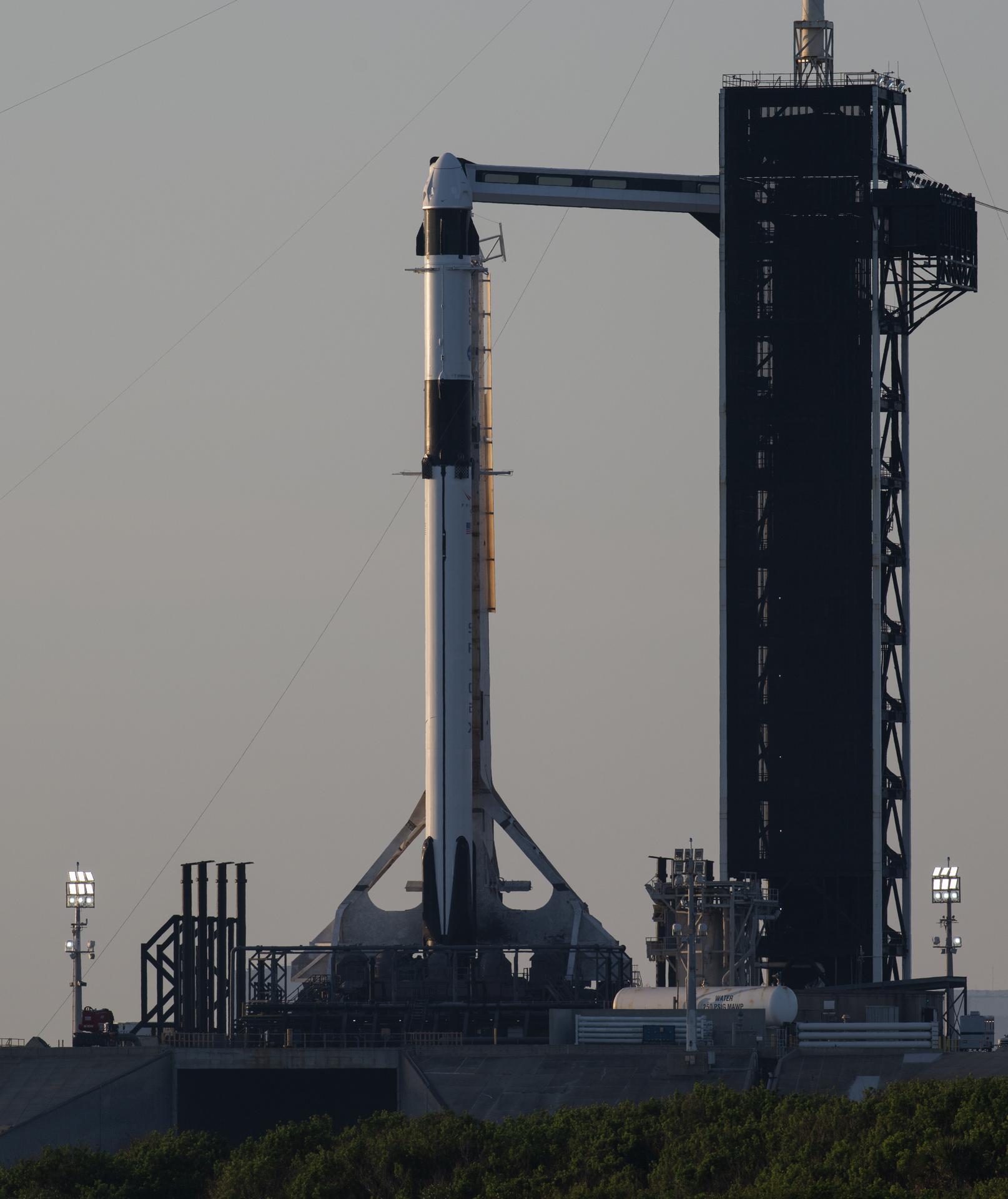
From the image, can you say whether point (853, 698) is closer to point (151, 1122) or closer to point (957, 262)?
point (957, 262)

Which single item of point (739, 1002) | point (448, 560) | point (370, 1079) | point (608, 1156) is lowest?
point (608, 1156)

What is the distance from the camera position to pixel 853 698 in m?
111

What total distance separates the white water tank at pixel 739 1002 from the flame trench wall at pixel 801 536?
40.0ft

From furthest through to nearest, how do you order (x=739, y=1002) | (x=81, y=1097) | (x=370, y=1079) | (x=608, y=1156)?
(x=370, y=1079), (x=739, y=1002), (x=81, y=1097), (x=608, y=1156)

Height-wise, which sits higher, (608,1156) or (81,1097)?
(81,1097)

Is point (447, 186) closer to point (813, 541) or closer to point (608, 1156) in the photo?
point (813, 541)

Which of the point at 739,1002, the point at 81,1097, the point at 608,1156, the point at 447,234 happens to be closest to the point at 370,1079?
the point at 81,1097

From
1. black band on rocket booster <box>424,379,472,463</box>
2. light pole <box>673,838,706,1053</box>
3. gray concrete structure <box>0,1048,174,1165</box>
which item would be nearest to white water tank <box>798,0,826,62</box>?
black band on rocket booster <box>424,379,472,463</box>

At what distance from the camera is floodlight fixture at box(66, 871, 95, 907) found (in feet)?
375

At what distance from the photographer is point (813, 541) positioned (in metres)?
112

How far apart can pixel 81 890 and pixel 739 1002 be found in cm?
2994

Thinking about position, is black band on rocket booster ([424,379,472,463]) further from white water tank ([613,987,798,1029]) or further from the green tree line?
the green tree line

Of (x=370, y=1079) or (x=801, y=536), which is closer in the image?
(x=370, y=1079)

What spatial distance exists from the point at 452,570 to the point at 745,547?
11.3 meters
